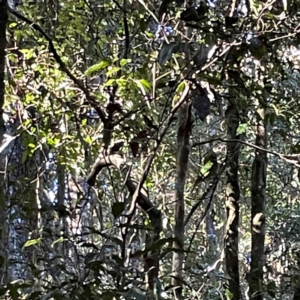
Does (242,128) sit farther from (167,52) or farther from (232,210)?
(167,52)

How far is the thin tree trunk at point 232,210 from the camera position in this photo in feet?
5.15

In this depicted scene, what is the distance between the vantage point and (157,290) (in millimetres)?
934

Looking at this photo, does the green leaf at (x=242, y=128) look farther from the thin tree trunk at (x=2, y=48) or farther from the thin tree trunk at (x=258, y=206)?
the thin tree trunk at (x=2, y=48)

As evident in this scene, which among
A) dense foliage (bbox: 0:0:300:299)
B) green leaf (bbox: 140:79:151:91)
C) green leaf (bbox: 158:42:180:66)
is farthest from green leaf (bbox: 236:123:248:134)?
green leaf (bbox: 158:42:180:66)

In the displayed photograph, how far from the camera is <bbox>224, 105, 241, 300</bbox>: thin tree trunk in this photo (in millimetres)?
1570

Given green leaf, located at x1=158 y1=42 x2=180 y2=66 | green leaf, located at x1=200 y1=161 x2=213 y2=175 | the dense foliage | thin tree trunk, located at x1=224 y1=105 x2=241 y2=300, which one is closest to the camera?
green leaf, located at x1=158 y1=42 x2=180 y2=66

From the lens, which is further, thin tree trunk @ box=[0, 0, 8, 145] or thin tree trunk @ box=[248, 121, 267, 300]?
thin tree trunk @ box=[248, 121, 267, 300]

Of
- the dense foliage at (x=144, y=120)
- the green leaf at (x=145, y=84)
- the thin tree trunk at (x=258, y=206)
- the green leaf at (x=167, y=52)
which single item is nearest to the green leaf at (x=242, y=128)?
the dense foliage at (x=144, y=120)

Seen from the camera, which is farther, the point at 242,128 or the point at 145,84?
the point at 242,128

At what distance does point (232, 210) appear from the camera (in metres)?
1.66

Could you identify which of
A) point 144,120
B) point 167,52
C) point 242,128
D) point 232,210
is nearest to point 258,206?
point 232,210

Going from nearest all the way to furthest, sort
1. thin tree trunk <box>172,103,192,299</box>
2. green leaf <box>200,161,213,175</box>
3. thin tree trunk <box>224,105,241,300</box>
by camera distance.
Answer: thin tree trunk <box>172,103,192,299</box> → green leaf <box>200,161,213,175</box> → thin tree trunk <box>224,105,241,300</box>

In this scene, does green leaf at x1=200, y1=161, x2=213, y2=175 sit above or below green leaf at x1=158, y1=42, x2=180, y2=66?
below

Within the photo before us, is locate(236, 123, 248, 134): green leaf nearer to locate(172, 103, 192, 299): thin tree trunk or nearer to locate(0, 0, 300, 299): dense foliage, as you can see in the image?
locate(0, 0, 300, 299): dense foliage
